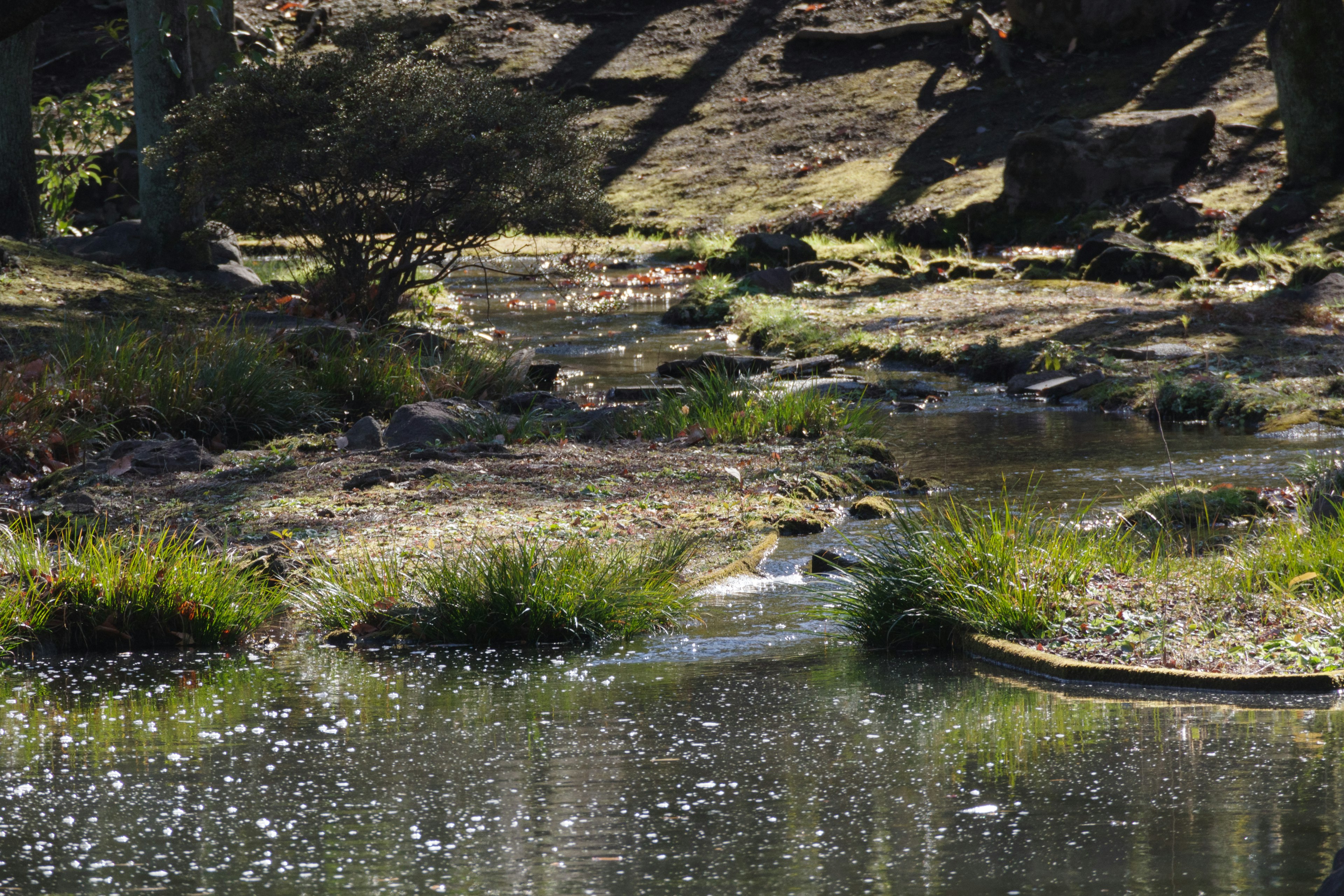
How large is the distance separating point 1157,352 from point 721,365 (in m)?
4.05

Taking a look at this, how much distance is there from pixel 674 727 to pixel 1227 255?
1514 centimetres

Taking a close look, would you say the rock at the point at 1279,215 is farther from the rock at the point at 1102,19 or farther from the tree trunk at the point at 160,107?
the tree trunk at the point at 160,107

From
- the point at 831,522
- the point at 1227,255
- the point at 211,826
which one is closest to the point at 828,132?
the point at 1227,255

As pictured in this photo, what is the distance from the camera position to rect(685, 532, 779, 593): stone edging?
24.4 ft

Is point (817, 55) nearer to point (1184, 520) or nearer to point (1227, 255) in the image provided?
point (1227, 255)

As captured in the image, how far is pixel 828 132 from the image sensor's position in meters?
29.1

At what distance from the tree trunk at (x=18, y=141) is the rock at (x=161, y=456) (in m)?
8.29

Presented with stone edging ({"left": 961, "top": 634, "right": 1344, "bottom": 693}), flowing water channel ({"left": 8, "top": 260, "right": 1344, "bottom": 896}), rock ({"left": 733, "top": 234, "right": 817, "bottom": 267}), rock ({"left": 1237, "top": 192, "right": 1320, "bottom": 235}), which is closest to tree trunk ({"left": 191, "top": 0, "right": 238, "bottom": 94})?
rock ({"left": 733, "top": 234, "right": 817, "bottom": 267})

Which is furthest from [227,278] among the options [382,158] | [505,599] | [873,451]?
[505,599]

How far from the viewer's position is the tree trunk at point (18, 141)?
16.8 meters

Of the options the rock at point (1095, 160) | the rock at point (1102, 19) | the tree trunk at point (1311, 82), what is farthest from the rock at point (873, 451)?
the rock at point (1102, 19)

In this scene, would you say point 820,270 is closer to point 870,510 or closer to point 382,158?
point 382,158

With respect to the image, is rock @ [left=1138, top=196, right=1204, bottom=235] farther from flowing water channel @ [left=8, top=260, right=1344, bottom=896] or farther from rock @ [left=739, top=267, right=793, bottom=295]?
flowing water channel @ [left=8, top=260, right=1344, bottom=896]

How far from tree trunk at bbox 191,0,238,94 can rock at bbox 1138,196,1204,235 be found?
41.3ft
